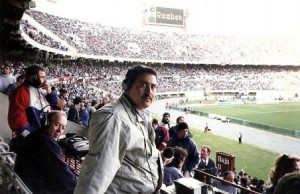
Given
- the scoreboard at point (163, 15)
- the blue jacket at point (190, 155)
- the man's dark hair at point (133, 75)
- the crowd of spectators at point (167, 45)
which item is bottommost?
the blue jacket at point (190, 155)

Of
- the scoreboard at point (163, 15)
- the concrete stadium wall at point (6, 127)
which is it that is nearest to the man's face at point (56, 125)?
the concrete stadium wall at point (6, 127)

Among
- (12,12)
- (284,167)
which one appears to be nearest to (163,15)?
(12,12)

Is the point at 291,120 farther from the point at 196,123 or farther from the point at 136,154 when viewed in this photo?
the point at 136,154

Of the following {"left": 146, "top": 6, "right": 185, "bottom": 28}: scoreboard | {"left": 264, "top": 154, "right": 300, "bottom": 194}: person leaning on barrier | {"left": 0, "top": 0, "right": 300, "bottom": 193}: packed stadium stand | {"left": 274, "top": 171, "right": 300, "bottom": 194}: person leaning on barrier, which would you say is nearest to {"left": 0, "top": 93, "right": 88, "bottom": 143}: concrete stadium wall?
{"left": 264, "top": 154, "right": 300, "bottom": 194}: person leaning on barrier

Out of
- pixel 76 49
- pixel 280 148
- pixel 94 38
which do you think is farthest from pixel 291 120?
pixel 94 38

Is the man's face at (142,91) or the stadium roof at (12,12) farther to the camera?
the stadium roof at (12,12)

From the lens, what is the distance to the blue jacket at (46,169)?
216 centimetres

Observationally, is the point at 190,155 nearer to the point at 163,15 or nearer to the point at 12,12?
the point at 12,12

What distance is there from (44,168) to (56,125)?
0.31m

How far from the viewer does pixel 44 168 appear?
216cm

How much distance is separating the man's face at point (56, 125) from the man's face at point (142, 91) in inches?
33.1

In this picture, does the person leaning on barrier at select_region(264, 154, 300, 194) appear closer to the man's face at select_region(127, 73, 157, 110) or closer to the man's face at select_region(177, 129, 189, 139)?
the man's face at select_region(127, 73, 157, 110)

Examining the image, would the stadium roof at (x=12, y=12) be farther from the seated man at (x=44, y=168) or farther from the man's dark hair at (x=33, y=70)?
the seated man at (x=44, y=168)

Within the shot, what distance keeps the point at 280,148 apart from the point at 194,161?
13.2 meters
